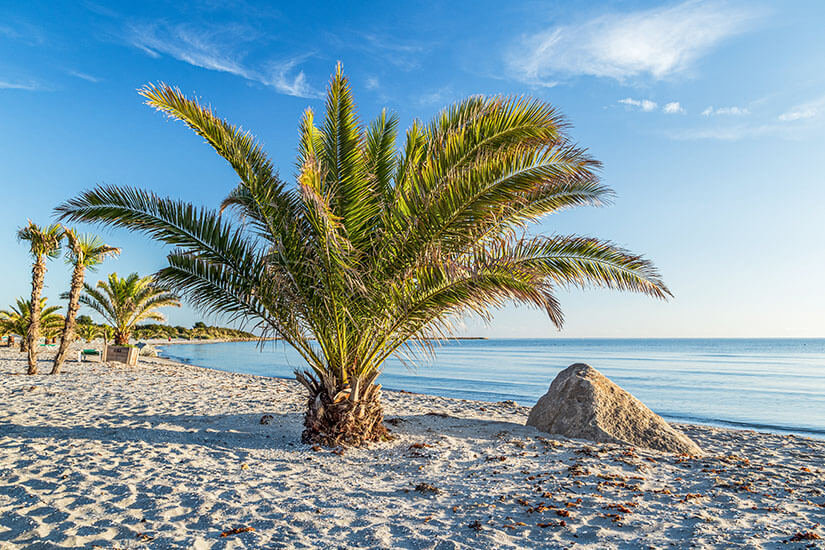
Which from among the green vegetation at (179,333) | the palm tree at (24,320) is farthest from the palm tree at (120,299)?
the green vegetation at (179,333)

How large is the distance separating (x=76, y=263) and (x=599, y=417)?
14.4 meters

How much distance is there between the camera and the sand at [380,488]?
11.9 feet

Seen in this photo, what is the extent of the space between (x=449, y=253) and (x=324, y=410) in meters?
2.77

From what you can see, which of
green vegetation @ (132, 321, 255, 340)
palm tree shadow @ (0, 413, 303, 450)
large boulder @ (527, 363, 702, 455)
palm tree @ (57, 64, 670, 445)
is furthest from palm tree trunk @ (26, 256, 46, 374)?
green vegetation @ (132, 321, 255, 340)

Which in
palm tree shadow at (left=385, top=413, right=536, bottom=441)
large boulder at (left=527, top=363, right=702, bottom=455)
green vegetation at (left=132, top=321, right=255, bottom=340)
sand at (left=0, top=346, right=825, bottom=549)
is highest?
large boulder at (left=527, top=363, right=702, bottom=455)

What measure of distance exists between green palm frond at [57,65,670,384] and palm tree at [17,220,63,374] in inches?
353

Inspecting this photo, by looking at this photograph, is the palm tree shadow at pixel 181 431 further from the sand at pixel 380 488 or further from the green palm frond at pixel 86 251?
the green palm frond at pixel 86 251

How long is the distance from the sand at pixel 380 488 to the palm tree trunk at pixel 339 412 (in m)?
0.25

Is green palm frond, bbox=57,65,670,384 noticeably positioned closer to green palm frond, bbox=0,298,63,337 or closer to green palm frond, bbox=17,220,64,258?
green palm frond, bbox=17,220,64,258

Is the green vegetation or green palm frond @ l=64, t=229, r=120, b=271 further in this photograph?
the green vegetation

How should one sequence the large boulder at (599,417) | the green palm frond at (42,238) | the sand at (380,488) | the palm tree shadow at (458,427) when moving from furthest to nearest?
1. the green palm frond at (42,238)
2. the palm tree shadow at (458,427)
3. the large boulder at (599,417)
4. the sand at (380,488)

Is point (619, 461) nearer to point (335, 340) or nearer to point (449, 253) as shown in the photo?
point (449, 253)

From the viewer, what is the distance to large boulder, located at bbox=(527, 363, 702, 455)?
7020 mm

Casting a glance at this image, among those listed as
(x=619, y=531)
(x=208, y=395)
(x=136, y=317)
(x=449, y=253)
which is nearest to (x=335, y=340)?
(x=449, y=253)
